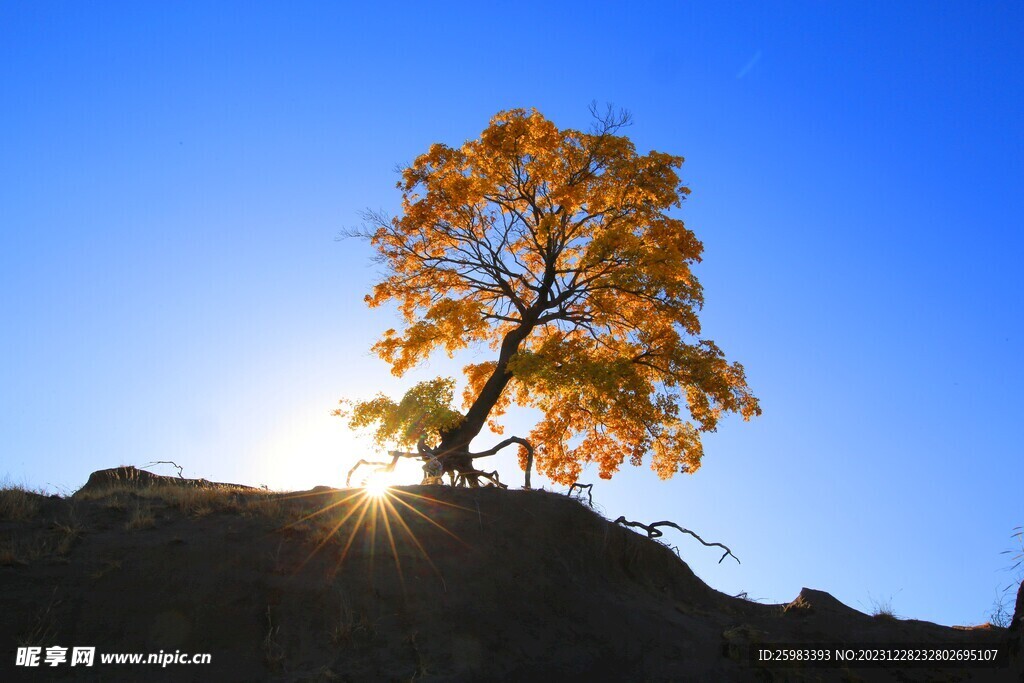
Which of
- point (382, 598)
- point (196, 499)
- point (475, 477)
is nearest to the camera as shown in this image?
point (382, 598)

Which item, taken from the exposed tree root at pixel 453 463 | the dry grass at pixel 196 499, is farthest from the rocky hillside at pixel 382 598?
the exposed tree root at pixel 453 463

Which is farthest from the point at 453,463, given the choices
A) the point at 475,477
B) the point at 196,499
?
the point at 196,499

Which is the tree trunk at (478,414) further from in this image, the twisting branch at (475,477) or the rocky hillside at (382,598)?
the rocky hillside at (382,598)

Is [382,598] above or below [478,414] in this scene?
below

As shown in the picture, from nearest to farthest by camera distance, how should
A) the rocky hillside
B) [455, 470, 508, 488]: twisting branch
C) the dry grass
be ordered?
the rocky hillside < the dry grass < [455, 470, 508, 488]: twisting branch

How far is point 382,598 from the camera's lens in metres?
12.2

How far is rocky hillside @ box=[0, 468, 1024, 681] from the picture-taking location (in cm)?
1078

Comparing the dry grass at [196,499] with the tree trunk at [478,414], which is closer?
the dry grass at [196,499]

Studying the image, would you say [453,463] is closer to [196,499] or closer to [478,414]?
[478,414]

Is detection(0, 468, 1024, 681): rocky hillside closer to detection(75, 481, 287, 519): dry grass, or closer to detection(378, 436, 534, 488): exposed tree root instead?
detection(75, 481, 287, 519): dry grass

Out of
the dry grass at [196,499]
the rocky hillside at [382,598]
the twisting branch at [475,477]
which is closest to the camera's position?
the rocky hillside at [382,598]

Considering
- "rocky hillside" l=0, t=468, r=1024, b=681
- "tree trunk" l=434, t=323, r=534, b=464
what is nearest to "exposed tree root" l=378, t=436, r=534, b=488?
"tree trunk" l=434, t=323, r=534, b=464

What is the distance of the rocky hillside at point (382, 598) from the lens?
35.4 feet

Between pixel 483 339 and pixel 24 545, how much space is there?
14.7m
